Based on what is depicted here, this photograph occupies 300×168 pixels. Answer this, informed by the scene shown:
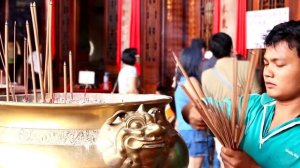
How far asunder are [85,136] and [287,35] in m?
0.61

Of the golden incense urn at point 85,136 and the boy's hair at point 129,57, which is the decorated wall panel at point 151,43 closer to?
the boy's hair at point 129,57

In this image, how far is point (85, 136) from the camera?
1.05 metres

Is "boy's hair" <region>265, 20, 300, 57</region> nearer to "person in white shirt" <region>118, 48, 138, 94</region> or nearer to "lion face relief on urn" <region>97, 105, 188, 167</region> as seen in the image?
"lion face relief on urn" <region>97, 105, 188, 167</region>

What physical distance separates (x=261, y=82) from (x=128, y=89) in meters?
2.03

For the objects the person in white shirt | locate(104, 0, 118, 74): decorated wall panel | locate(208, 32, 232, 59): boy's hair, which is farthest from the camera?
locate(104, 0, 118, 74): decorated wall panel

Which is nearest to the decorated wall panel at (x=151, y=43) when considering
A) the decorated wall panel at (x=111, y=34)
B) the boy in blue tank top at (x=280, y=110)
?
the decorated wall panel at (x=111, y=34)

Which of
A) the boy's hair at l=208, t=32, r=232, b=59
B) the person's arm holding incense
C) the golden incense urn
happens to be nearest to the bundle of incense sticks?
the person's arm holding incense

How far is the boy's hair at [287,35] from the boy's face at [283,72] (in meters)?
0.01

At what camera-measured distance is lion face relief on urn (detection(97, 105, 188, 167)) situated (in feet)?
3.18

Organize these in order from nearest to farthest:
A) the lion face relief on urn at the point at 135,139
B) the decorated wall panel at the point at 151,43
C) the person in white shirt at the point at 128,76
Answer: the lion face relief on urn at the point at 135,139
the person in white shirt at the point at 128,76
the decorated wall panel at the point at 151,43

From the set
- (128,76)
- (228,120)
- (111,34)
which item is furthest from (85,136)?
(111,34)

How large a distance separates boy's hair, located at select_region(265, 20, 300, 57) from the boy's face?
1 centimetres

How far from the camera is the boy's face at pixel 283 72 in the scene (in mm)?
1287

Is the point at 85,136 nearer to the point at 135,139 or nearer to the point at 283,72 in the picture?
the point at 135,139
